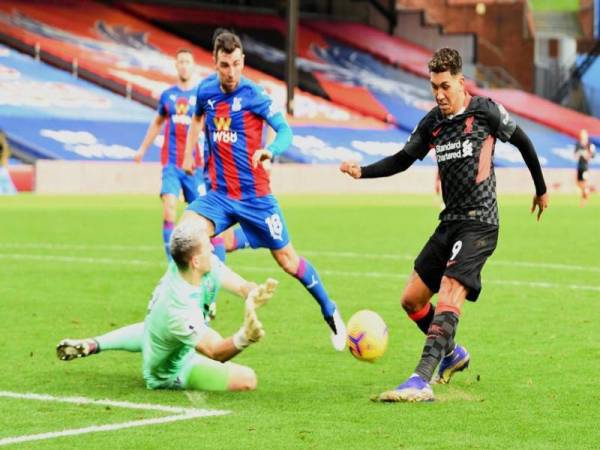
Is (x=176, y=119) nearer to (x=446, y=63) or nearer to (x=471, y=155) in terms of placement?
(x=471, y=155)

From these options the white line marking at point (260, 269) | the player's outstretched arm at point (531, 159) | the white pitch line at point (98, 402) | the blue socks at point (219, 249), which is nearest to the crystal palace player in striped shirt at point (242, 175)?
the blue socks at point (219, 249)

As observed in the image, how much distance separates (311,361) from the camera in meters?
9.96

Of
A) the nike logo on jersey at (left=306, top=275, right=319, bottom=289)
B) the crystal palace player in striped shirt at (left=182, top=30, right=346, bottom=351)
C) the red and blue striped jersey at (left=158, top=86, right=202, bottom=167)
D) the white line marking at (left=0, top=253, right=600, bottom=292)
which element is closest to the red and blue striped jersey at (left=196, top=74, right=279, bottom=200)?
the crystal palace player in striped shirt at (left=182, top=30, right=346, bottom=351)

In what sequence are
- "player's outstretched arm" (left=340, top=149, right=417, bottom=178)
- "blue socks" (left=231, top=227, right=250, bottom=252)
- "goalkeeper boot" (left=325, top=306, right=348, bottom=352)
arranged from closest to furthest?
"player's outstretched arm" (left=340, top=149, right=417, bottom=178) → "goalkeeper boot" (left=325, top=306, right=348, bottom=352) → "blue socks" (left=231, top=227, right=250, bottom=252)

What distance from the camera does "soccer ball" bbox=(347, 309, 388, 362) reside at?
905cm

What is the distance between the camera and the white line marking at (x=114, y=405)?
6.99 meters

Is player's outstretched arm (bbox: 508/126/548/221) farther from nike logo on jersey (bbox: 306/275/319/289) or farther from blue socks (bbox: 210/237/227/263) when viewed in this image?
blue socks (bbox: 210/237/227/263)

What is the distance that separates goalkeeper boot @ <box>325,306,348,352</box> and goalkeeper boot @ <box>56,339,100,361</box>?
2409 mm

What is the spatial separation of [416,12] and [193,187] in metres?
51.5

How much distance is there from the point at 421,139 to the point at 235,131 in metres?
2.99

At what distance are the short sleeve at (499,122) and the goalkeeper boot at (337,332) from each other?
105 inches

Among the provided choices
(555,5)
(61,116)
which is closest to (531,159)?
(61,116)

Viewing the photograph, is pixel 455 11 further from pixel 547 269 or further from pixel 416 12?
pixel 547 269

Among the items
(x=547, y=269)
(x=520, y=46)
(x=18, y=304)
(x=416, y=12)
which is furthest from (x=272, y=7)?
(x=18, y=304)
